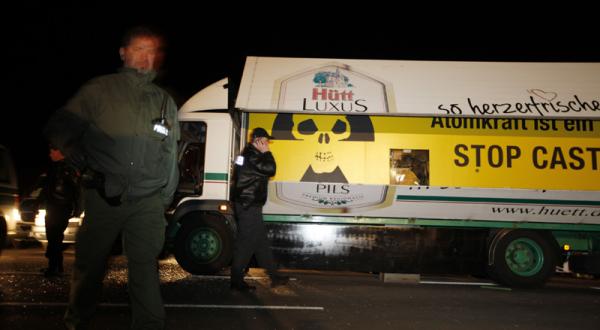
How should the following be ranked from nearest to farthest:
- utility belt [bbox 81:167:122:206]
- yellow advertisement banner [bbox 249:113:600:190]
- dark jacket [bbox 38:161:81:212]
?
utility belt [bbox 81:167:122:206] → dark jacket [bbox 38:161:81:212] → yellow advertisement banner [bbox 249:113:600:190]

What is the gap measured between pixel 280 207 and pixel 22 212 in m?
6.87

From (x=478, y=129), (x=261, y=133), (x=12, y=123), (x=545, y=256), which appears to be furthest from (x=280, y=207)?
(x=12, y=123)

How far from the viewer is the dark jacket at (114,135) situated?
2410mm

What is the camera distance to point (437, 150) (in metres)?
6.88

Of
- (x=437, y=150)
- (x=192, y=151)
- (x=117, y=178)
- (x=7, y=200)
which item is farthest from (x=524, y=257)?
(x=7, y=200)

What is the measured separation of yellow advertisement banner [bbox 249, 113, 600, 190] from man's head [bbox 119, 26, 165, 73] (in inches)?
171

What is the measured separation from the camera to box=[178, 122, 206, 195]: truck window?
23.2 ft

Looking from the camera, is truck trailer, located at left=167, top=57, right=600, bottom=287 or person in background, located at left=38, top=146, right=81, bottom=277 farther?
truck trailer, located at left=167, top=57, right=600, bottom=287

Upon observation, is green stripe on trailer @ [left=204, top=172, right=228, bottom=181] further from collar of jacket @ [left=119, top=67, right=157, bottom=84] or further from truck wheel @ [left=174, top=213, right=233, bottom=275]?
collar of jacket @ [left=119, top=67, right=157, bottom=84]

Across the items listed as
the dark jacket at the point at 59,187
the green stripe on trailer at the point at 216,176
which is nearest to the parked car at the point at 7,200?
the dark jacket at the point at 59,187

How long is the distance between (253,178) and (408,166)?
108 inches

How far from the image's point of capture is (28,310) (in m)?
4.12

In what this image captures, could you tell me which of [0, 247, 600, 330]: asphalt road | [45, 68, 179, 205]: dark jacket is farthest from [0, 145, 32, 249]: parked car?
[45, 68, 179, 205]: dark jacket

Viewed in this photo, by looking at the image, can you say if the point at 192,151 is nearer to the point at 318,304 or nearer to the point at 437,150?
the point at 318,304
